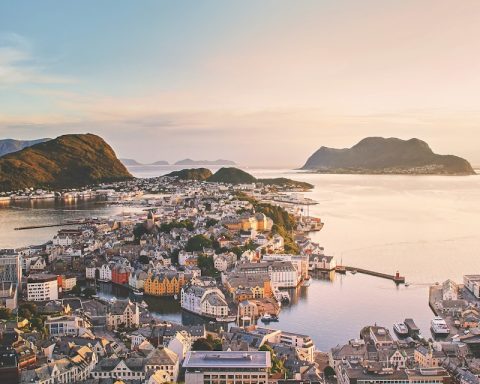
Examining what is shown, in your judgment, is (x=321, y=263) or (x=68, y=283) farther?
(x=321, y=263)

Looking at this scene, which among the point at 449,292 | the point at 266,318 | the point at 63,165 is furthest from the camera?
the point at 63,165

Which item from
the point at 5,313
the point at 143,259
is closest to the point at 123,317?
the point at 5,313

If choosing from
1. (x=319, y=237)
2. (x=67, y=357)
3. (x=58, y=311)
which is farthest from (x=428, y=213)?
(x=67, y=357)

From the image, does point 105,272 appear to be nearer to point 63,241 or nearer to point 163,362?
point 63,241

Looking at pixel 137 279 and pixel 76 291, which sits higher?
pixel 137 279

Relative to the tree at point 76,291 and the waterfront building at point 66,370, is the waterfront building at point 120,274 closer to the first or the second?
the tree at point 76,291
